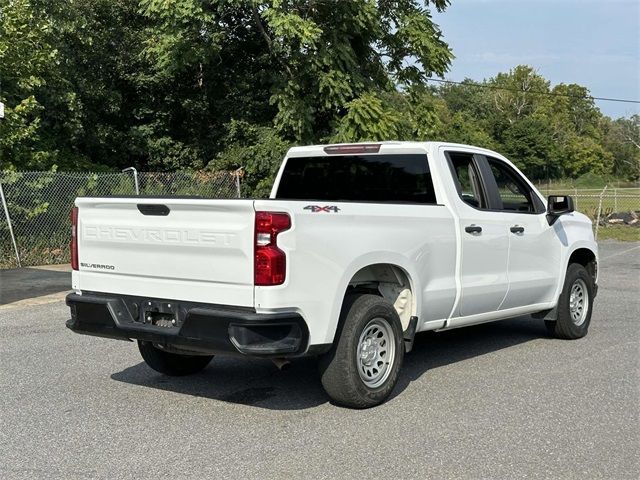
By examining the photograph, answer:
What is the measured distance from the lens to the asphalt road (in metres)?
4.24

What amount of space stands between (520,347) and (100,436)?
4.47 m

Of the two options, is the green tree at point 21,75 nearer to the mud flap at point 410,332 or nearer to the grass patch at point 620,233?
the mud flap at point 410,332

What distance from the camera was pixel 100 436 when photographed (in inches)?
187

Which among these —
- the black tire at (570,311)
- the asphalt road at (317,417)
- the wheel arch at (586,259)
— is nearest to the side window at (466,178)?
the asphalt road at (317,417)

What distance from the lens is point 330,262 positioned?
16.3ft

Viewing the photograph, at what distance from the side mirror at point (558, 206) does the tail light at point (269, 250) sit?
3.67 m

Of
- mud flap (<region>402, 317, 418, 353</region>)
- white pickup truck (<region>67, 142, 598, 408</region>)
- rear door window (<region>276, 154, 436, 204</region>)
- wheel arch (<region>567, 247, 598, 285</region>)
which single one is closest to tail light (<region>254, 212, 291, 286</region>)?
white pickup truck (<region>67, 142, 598, 408</region>)

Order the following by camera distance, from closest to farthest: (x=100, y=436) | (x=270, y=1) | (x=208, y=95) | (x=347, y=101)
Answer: (x=100, y=436), (x=270, y=1), (x=347, y=101), (x=208, y=95)

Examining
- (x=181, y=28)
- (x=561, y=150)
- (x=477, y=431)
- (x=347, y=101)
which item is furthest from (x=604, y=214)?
(x=561, y=150)

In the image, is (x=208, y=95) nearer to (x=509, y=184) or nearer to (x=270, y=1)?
(x=270, y=1)

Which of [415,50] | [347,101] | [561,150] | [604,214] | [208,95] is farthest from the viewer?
[561,150]

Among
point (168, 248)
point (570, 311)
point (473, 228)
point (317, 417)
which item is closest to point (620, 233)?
point (570, 311)

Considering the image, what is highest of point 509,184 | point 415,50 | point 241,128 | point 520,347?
point 415,50

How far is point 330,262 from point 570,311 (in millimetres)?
3850
